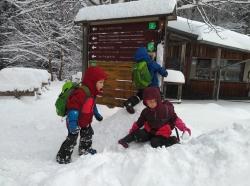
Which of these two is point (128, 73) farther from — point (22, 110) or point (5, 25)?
point (5, 25)

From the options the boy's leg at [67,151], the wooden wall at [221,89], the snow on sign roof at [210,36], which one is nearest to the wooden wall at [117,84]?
the boy's leg at [67,151]

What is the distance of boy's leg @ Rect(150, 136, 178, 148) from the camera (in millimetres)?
4629

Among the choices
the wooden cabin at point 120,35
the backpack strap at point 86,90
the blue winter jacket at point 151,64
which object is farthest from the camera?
the wooden cabin at point 120,35

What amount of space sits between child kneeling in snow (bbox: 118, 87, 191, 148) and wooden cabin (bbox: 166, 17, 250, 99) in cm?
1002

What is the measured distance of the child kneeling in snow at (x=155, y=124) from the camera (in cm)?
466

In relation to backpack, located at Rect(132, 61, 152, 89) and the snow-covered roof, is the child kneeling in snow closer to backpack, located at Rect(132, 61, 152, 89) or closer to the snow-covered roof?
backpack, located at Rect(132, 61, 152, 89)

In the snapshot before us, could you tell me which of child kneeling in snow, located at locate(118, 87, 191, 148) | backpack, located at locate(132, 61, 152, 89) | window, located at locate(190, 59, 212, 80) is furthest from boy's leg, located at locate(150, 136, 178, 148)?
window, located at locate(190, 59, 212, 80)

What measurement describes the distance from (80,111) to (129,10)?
3358 millimetres

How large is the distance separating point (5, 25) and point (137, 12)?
16626 mm

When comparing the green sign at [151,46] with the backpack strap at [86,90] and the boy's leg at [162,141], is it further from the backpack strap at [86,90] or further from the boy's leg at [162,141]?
the boy's leg at [162,141]

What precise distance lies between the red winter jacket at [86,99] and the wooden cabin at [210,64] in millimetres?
10055

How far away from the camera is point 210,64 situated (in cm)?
1605

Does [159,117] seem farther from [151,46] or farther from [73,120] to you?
[151,46]

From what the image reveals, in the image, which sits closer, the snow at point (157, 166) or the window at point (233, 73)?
the snow at point (157, 166)
